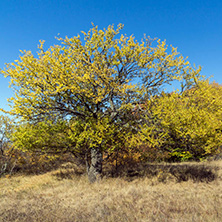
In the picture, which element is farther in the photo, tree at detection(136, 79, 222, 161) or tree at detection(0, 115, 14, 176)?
tree at detection(0, 115, 14, 176)

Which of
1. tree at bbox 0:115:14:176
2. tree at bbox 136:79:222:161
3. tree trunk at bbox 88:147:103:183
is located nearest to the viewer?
tree at bbox 136:79:222:161

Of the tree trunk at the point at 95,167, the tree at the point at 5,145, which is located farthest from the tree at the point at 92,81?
the tree at the point at 5,145

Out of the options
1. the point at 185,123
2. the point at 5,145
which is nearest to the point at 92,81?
the point at 185,123

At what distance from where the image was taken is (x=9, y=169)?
666 inches

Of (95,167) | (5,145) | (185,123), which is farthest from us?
(5,145)

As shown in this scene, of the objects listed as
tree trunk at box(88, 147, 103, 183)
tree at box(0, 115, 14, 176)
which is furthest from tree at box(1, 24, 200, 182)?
tree at box(0, 115, 14, 176)

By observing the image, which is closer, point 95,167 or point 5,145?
point 95,167

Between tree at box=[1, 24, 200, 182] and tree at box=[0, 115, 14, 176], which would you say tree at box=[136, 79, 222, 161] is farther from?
tree at box=[0, 115, 14, 176]

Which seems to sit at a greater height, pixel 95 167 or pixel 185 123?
pixel 185 123

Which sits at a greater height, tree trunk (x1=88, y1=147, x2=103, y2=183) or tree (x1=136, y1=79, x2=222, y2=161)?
tree (x1=136, y1=79, x2=222, y2=161)

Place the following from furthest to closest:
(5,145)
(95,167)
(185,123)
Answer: (5,145)
(95,167)
(185,123)

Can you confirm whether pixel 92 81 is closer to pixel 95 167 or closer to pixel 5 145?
pixel 95 167

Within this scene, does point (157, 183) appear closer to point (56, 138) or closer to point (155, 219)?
point (155, 219)

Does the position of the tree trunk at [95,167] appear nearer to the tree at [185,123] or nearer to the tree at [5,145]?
the tree at [185,123]
